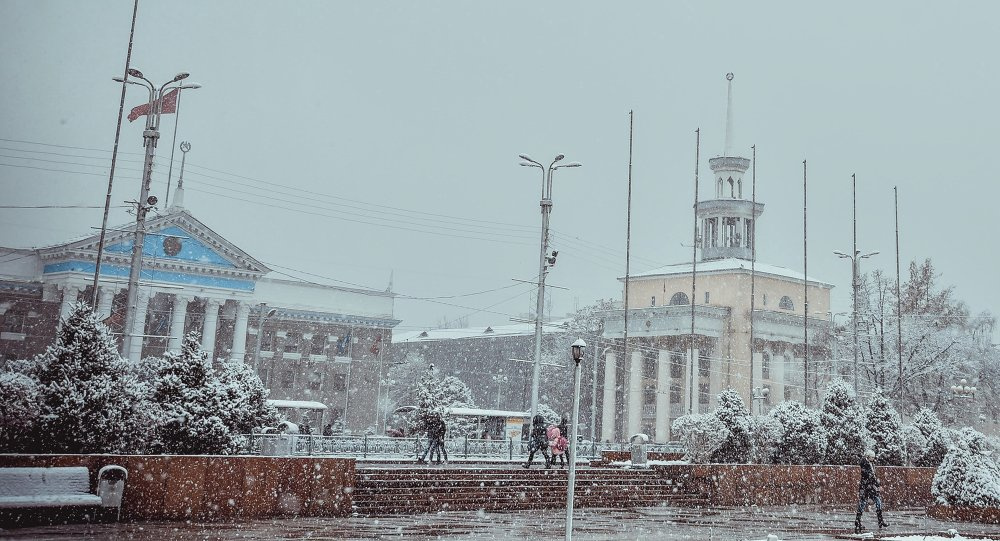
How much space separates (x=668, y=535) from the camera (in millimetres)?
18031

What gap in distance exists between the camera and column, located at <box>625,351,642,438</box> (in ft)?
219

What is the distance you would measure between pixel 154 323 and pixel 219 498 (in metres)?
47.3

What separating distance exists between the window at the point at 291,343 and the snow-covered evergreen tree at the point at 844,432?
4459 cm

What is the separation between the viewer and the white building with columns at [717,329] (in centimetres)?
6397

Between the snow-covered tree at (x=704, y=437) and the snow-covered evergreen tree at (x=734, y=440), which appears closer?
the snow-covered tree at (x=704, y=437)

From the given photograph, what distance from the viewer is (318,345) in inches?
2712

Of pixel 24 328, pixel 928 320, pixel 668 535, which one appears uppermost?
pixel 928 320

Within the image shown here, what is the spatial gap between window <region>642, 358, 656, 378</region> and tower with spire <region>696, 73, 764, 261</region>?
8570 mm

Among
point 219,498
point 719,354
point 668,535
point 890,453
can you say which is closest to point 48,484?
point 219,498

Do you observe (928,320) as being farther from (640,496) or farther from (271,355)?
(271,355)

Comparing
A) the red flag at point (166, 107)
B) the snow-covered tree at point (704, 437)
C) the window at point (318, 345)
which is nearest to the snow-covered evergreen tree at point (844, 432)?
the snow-covered tree at point (704, 437)

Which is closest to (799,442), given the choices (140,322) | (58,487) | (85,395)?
(85,395)

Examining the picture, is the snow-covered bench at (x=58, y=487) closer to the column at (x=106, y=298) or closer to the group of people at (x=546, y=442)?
the group of people at (x=546, y=442)

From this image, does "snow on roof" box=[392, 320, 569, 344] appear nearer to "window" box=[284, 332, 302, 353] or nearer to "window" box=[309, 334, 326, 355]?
"window" box=[309, 334, 326, 355]
